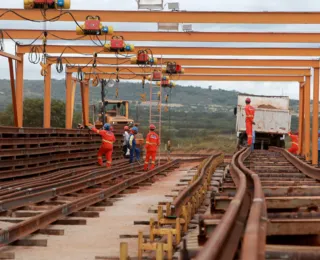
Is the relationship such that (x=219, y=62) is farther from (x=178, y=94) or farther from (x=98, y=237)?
(x=178, y=94)

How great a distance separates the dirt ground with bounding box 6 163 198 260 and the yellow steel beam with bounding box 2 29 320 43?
1393cm

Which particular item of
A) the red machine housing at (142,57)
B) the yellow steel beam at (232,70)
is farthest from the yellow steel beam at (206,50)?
the yellow steel beam at (232,70)

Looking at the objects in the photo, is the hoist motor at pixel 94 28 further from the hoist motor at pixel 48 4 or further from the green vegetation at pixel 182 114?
the green vegetation at pixel 182 114

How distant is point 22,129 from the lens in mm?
19750

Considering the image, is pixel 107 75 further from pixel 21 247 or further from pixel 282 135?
pixel 21 247

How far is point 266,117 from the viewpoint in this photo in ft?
118

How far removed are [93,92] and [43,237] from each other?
16356 cm

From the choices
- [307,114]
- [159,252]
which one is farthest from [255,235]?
[307,114]

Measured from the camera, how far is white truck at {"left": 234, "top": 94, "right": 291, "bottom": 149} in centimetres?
3584

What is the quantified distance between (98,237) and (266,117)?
26.9m

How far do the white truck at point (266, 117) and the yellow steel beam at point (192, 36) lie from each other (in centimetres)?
809

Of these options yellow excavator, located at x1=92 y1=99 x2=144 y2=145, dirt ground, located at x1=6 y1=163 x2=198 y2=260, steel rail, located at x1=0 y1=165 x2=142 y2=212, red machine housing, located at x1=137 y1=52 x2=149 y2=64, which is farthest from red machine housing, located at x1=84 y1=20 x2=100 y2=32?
yellow excavator, located at x1=92 y1=99 x2=144 y2=145

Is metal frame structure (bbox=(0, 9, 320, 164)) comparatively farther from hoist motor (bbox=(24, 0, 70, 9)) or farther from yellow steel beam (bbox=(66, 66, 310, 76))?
hoist motor (bbox=(24, 0, 70, 9))

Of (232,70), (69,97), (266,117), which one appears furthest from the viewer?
(69,97)
